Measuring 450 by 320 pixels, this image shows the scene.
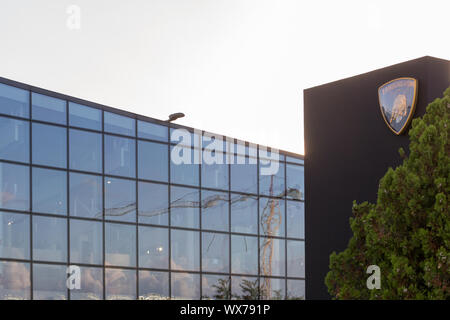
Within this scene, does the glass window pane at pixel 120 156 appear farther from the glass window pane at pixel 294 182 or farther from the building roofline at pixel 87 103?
the glass window pane at pixel 294 182

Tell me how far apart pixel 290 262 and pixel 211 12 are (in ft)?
41.9

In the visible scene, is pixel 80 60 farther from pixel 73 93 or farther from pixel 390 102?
pixel 390 102

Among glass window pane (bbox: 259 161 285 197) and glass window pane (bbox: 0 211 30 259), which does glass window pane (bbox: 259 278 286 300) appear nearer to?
glass window pane (bbox: 259 161 285 197)

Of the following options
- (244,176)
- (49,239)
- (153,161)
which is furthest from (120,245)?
(244,176)

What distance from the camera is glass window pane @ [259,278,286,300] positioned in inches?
1112

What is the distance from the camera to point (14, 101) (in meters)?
22.5

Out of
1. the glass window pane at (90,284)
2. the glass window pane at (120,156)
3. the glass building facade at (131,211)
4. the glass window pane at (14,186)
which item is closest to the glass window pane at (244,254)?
the glass building facade at (131,211)

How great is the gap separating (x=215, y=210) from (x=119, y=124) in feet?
16.9

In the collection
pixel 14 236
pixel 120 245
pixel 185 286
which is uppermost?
pixel 14 236

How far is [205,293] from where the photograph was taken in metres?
26.8

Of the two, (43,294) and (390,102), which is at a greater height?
(390,102)

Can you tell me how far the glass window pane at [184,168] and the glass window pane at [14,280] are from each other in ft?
22.4

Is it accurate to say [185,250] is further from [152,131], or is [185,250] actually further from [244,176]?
[152,131]
